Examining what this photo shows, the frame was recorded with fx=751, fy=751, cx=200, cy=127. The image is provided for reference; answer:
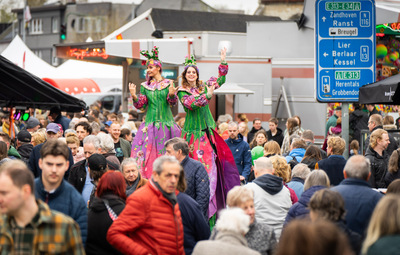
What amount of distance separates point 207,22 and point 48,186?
2562 centimetres

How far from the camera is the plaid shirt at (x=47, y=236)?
4793 mm

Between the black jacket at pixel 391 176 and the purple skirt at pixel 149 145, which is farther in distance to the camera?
the purple skirt at pixel 149 145

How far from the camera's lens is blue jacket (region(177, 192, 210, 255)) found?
21.7 ft

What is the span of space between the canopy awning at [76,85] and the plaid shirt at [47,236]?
2292cm

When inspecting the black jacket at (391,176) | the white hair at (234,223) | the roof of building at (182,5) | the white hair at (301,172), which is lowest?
the white hair at (234,223)

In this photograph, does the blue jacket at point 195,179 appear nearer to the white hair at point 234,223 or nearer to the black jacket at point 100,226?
the black jacket at point 100,226

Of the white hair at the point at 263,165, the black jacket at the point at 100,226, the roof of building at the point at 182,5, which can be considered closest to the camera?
the black jacket at the point at 100,226

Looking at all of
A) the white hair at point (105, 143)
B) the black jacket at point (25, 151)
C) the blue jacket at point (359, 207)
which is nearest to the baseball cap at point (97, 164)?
the white hair at point (105, 143)

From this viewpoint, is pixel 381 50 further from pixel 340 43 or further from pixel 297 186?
pixel 297 186

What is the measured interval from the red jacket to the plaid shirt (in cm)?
118

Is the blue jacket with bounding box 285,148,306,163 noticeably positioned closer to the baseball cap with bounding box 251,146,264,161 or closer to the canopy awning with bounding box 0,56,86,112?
the baseball cap with bounding box 251,146,264,161

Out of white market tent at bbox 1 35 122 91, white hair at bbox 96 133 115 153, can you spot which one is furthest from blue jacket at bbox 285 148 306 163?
white market tent at bbox 1 35 122 91

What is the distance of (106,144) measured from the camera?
10.1 meters

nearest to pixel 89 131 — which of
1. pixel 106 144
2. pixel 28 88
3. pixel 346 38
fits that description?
pixel 28 88
